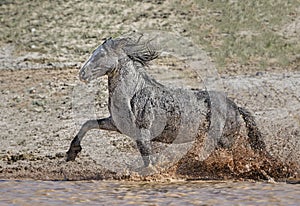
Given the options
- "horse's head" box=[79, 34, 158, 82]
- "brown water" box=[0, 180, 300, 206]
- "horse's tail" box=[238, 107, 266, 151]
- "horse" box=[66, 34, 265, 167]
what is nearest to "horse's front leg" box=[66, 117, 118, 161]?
"horse" box=[66, 34, 265, 167]

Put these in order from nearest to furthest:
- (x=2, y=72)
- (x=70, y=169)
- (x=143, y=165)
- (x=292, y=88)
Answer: (x=143, y=165), (x=70, y=169), (x=292, y=88), (x=2, y=72)

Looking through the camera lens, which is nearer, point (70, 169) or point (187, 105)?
point (187, 105)

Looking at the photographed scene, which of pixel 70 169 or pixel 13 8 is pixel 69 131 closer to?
pixel 70 169

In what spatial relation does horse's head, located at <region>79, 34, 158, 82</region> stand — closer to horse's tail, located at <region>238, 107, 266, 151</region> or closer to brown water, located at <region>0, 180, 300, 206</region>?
horse's tail, located at <region>238, 107, 266, 151</region>

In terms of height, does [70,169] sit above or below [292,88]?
below

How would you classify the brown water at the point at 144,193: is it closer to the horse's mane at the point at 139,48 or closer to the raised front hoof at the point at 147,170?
the raised front hoof at the point at 147,170

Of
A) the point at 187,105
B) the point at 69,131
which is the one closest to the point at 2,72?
the point at 69,131

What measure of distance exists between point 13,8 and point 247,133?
18.8 m

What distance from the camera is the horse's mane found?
7.71m

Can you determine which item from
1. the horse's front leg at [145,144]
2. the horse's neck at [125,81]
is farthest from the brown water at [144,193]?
the horse's neck at [125,81]

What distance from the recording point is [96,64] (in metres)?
7.50

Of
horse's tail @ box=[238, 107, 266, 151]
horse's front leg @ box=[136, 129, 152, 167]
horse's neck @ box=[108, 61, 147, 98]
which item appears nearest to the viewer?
horse's front leg @ box=[136, 129, 152, 167]

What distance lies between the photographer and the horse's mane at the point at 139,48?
25.3ft

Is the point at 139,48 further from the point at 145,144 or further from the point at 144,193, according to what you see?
the point at 144,193
